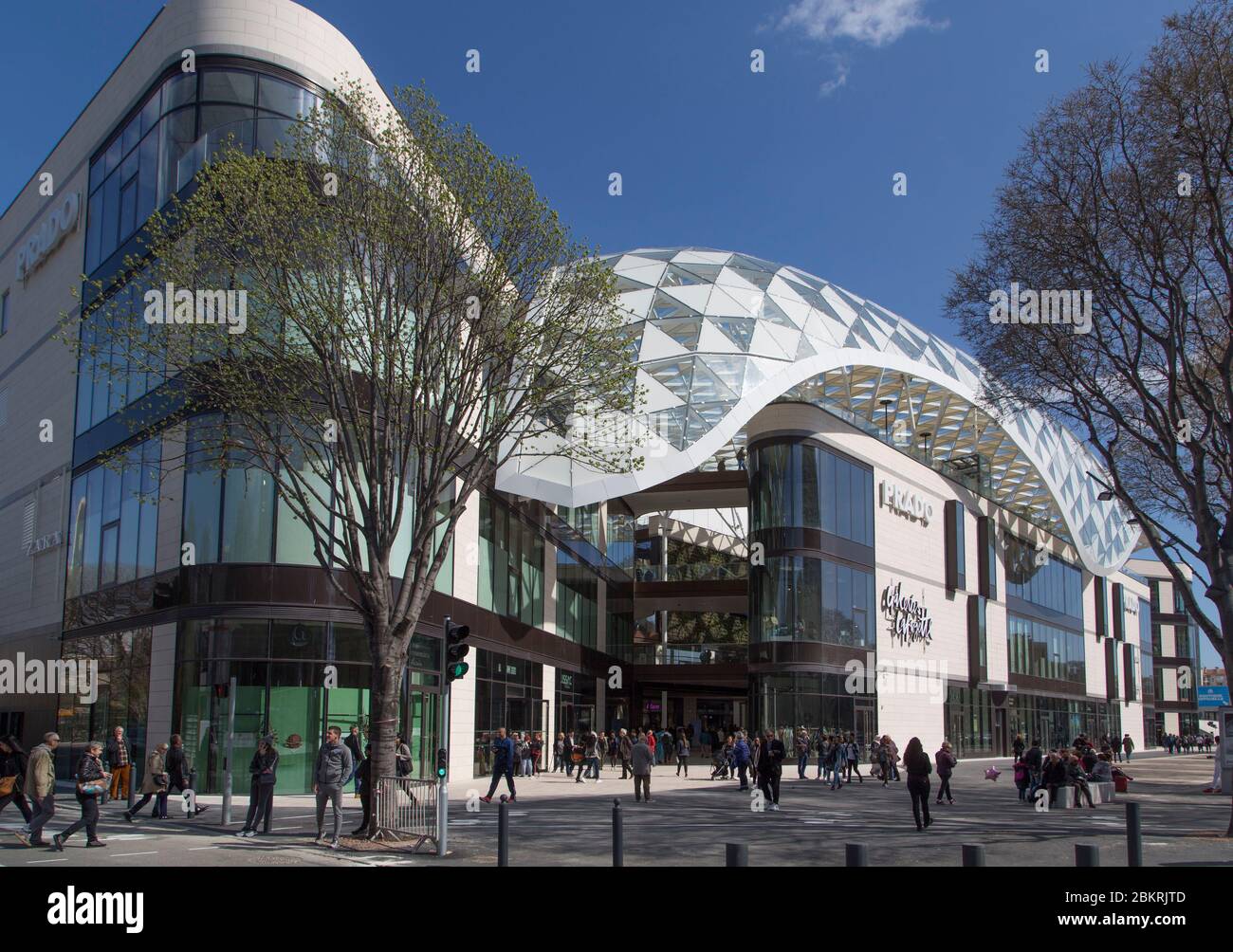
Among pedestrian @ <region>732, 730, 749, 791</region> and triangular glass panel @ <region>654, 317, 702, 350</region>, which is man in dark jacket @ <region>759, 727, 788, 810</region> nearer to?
pedestrian @ <region>732, 730, 749, 791</region>

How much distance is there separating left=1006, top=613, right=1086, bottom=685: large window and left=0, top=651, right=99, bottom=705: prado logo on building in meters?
46.6

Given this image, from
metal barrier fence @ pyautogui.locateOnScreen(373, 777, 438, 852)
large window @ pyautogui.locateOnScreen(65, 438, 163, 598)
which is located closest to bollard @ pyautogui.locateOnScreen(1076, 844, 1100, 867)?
metal barrier fence @ pyautogui.locateOnScreen(373, 777, 438, 852)

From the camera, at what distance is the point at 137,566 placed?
2602cm

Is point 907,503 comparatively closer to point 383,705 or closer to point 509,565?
point 509,565

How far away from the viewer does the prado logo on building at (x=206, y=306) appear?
17406 mm

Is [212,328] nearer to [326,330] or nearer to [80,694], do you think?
[326,330]

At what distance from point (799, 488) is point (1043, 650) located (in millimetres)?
29492

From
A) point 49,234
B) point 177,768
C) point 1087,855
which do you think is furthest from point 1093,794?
point 49,234

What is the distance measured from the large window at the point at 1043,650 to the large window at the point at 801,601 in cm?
2002

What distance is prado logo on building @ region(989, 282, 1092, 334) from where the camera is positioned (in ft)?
65.7

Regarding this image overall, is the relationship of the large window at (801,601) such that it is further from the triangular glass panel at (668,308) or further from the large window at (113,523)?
the large window at (113,523)

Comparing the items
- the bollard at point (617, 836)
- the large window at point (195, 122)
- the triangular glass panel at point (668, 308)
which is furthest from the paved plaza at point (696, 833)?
the triangular glass panel at point (668, 308)

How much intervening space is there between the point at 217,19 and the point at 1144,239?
2040 cm
